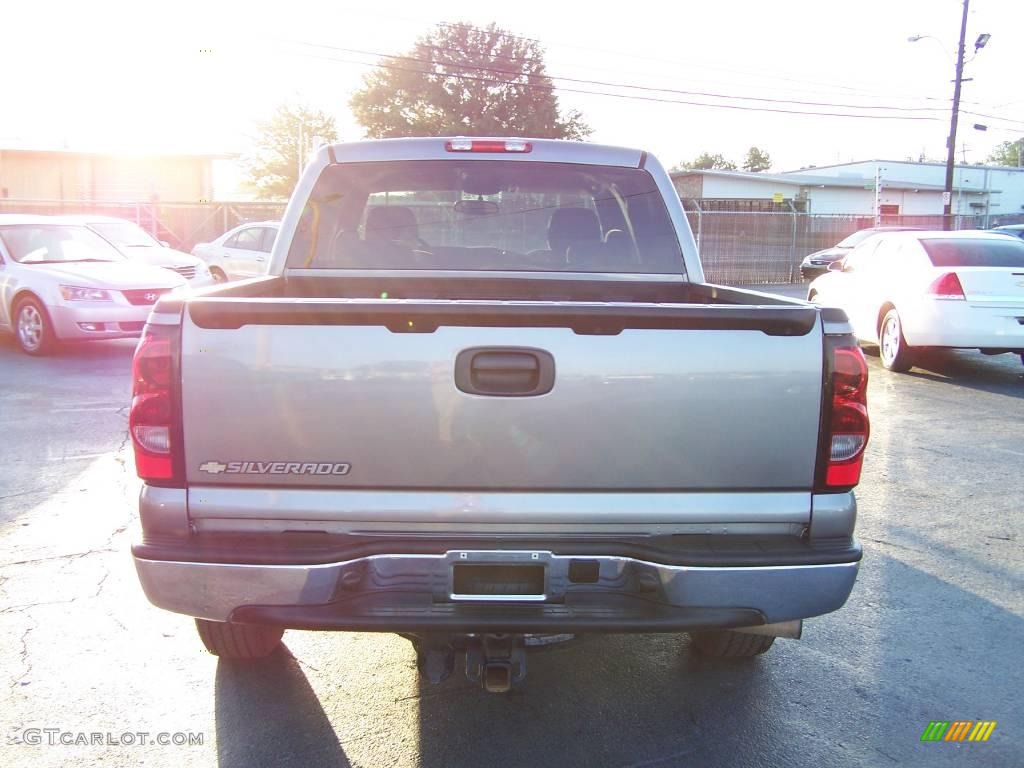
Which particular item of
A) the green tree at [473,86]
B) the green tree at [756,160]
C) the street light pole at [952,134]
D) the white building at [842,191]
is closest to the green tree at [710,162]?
the green tree at [756,160]

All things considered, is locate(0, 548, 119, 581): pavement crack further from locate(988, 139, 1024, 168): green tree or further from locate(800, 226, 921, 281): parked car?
locate(988, 139, 1024, 168): green tree

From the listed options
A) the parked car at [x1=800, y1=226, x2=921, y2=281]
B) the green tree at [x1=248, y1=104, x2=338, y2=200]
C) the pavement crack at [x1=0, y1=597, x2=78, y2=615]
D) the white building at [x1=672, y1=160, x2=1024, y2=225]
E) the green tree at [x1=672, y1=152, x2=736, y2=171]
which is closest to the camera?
the pavement crack at [x1=0, y1=597, x2=78, y2=615]

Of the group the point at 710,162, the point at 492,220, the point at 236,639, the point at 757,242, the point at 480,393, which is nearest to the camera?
the point at 480,393

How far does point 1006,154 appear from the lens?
374 feet

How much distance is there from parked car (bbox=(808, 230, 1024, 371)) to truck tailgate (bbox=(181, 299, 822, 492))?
7.68 metres

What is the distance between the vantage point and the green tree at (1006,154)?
111 meters

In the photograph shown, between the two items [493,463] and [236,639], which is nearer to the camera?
[493,463]

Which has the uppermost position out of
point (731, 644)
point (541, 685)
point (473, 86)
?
point (473, 86)

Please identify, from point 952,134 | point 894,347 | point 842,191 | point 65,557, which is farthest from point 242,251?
point 842,191

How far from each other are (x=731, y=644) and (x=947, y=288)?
780 centimetres

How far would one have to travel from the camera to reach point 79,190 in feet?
119

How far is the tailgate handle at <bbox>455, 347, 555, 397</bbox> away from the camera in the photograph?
2672 mm

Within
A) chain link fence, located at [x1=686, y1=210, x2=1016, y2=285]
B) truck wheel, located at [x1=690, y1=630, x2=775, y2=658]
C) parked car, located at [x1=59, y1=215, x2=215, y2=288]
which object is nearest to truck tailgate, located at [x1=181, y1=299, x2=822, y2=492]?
truck wheel, located at [x1=690, y1=630, x2=775, y2=658]

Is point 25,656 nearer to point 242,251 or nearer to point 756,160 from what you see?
point 242,251
